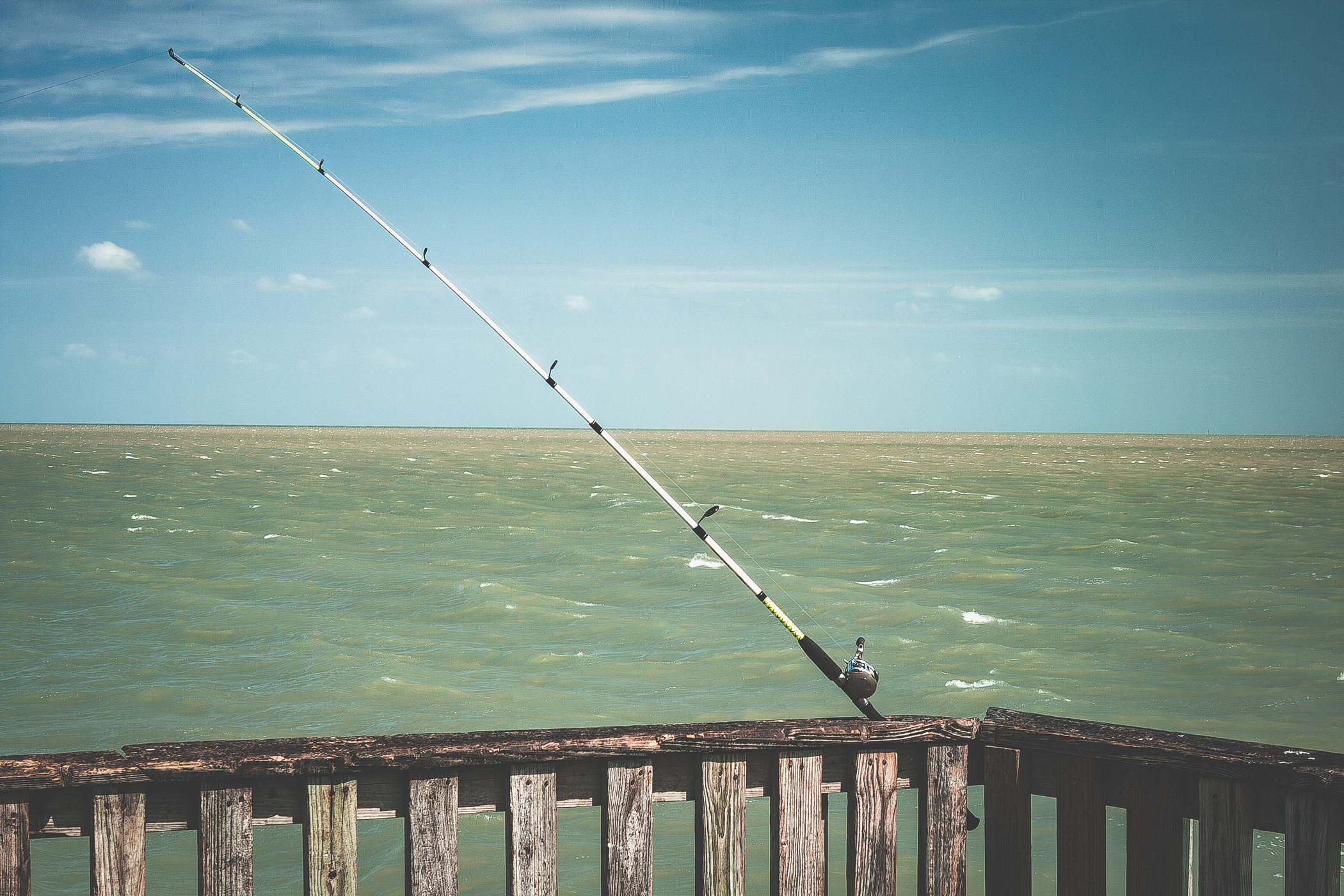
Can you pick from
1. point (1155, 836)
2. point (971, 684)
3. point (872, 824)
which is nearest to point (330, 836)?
point (872, 824)

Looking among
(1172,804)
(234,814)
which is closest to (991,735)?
(1172,804)

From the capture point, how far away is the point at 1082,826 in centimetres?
235

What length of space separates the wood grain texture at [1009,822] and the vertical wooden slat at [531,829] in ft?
3.54

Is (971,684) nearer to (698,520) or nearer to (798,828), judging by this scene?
(698,520)

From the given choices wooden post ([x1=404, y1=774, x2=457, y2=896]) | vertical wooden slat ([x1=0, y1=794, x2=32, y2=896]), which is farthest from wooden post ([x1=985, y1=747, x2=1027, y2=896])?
vertical wooden slat ([x1=0, y1=794, x2=32, y2=896])

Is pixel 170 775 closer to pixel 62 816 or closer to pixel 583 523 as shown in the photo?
pixel 62 816

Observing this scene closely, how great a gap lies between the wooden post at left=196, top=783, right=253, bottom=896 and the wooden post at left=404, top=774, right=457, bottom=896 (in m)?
0.35

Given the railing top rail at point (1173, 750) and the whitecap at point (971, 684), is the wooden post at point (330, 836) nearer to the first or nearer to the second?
the railing top rail at point (1173, 750)

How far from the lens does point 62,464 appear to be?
48.3 metres

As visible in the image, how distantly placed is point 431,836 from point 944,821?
1257 mm

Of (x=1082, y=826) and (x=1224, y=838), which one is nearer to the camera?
(x=1224, y=838)

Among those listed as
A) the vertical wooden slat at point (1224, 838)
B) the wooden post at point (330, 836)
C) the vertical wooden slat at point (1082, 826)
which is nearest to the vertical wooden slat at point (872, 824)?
the vertical wooden slat at point (1082, 826)

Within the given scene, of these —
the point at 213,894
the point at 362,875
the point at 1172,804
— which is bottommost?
the point at 362,875

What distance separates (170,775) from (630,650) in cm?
825
